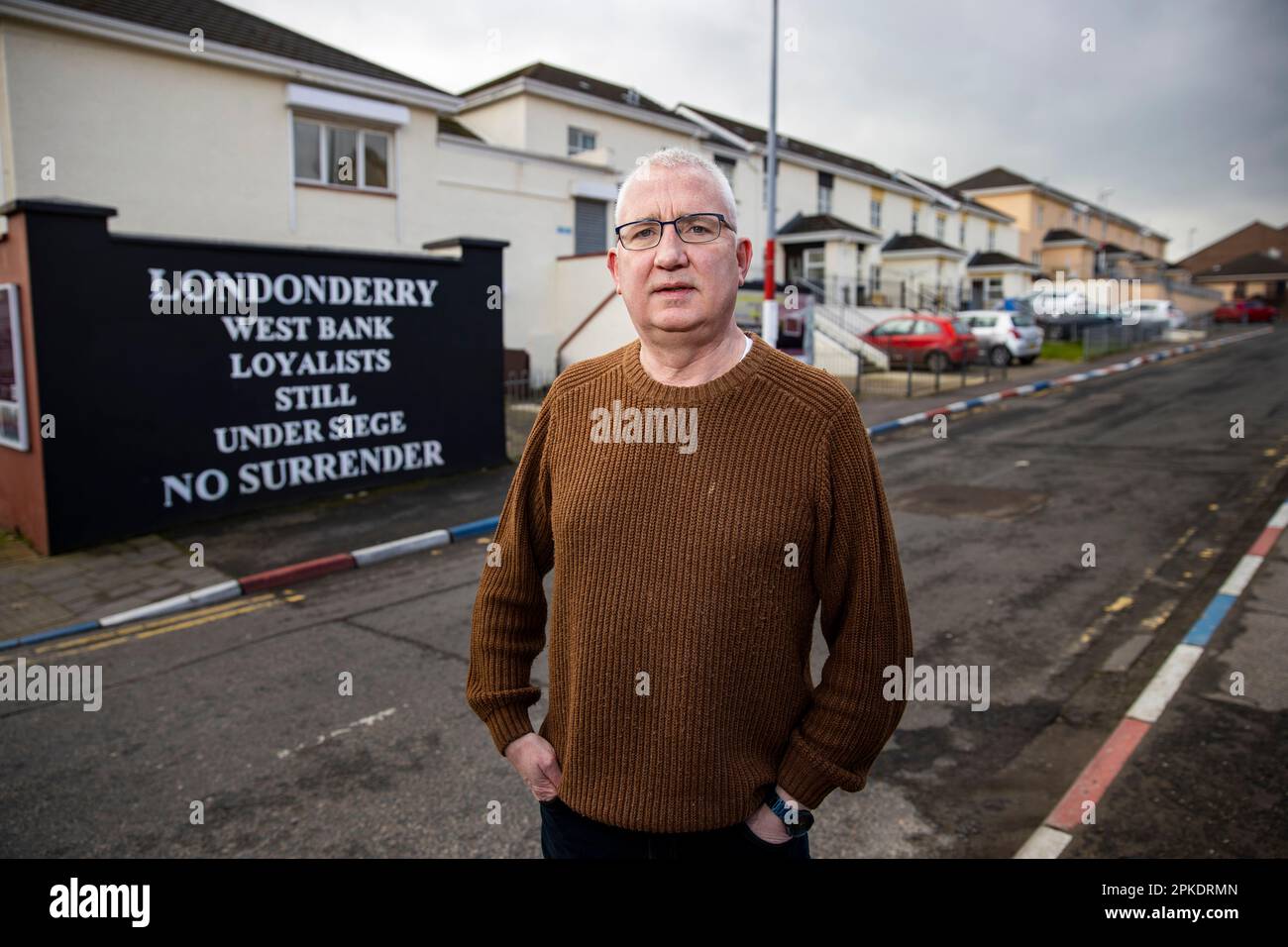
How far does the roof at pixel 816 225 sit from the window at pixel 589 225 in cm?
1287

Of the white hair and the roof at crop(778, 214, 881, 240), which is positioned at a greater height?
the roof at crop(778, 214, 881, 240)

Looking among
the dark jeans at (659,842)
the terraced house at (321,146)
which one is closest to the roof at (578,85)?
the terraced house at (321,146)

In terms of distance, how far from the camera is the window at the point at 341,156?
17.8 metres

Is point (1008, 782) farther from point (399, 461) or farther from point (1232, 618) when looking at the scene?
point (399, 461)

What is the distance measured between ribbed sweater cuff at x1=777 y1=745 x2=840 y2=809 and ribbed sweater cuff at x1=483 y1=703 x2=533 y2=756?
604 mm

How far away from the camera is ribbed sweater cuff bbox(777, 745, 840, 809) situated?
1.84 metres

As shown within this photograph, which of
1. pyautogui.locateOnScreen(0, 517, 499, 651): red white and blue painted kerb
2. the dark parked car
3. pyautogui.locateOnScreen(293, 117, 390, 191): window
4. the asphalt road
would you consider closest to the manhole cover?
the asphalt road

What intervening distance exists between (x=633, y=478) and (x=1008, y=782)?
314cm

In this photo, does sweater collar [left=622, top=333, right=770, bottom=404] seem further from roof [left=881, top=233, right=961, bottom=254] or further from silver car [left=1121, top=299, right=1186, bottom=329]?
roof [left=881, top=233, right=961, bottom=254]

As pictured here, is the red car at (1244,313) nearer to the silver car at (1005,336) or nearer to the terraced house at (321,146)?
the silver car at (1005,336)

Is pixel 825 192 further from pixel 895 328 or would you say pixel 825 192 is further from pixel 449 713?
pixel 449 713
